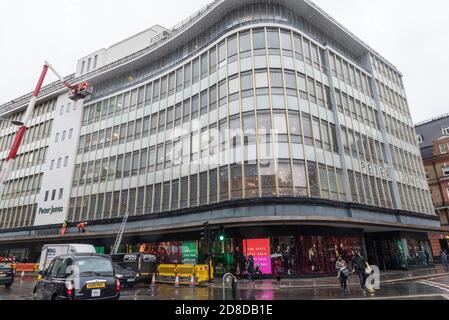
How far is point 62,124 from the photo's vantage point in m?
39.5

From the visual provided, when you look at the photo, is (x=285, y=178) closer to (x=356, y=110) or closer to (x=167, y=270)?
(x=167, y=270)

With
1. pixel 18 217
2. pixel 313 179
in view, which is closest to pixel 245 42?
pixel 313 179

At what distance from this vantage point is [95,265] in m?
9.29

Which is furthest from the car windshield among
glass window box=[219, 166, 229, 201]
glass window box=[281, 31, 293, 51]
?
glass window box=[281, 31, 293, 51]

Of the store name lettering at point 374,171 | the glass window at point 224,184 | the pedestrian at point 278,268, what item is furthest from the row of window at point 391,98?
the pedestrian at point 278,268

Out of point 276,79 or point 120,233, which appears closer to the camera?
point 276,79

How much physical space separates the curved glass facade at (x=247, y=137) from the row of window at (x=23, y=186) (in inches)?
280

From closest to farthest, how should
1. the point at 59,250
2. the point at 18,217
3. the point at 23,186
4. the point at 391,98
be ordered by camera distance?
1. the point at 59,250
2. the point at 391,98
3. the point at 18,217
4. the point at 23,186

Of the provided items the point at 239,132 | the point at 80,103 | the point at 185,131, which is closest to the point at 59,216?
the point at 80,103

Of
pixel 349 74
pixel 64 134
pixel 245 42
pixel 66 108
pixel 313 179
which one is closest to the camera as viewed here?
pixel 313 179

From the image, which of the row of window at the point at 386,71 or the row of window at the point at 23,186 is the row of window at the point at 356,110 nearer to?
the row of window at the point at 386,71

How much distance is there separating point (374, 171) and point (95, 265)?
26.9 meters

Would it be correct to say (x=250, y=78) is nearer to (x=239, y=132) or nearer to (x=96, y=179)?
(x=239, y=132)

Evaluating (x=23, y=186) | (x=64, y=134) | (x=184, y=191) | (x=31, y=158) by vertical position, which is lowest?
(x=184, y=191)
